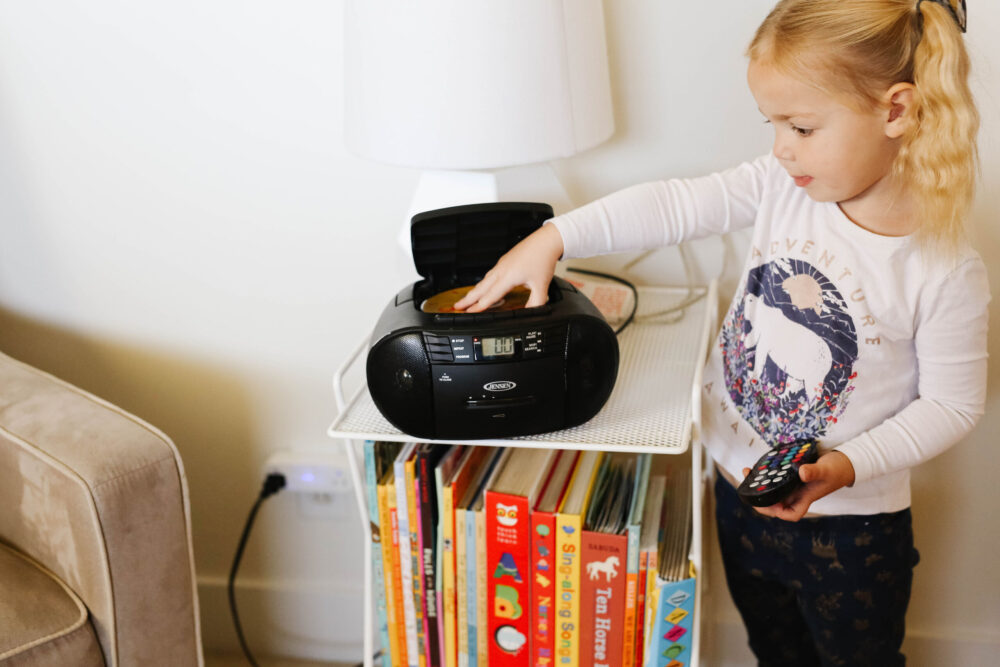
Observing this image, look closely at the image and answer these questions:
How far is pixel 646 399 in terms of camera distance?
988 mm

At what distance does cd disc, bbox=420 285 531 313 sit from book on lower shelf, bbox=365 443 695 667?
191mm

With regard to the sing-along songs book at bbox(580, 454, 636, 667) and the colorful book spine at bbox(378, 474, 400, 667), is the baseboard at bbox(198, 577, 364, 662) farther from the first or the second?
the sing-along songs book at bbox(580, 454, 636, 667)

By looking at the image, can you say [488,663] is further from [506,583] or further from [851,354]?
[851,354]

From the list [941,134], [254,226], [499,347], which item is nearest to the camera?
[941,134]

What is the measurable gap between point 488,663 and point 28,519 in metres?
0.59

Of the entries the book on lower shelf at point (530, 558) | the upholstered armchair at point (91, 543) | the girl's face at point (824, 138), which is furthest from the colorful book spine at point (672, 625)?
the upholstered armchair at point (91, 543)

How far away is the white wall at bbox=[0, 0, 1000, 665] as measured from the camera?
1.17 metres

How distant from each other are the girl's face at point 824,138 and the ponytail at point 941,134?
3 centimetres

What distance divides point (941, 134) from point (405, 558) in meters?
0.75

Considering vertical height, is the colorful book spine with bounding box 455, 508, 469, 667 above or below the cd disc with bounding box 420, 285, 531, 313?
below

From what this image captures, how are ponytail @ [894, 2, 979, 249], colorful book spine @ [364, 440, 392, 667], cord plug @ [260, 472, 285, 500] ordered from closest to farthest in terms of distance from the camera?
ponytail @ [894, 2, 979, 249], colorful book spine @ [364, 440, 392, 667], cord plug @ [260, 472, 285, 500]

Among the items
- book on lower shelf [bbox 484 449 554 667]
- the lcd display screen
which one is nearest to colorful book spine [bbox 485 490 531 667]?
book on lower shelf [bbox 484 449 554 667]

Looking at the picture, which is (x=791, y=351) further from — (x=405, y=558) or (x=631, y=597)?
(x=405, y=558)

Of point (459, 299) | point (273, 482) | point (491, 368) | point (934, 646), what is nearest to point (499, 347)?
point (491, 368)
